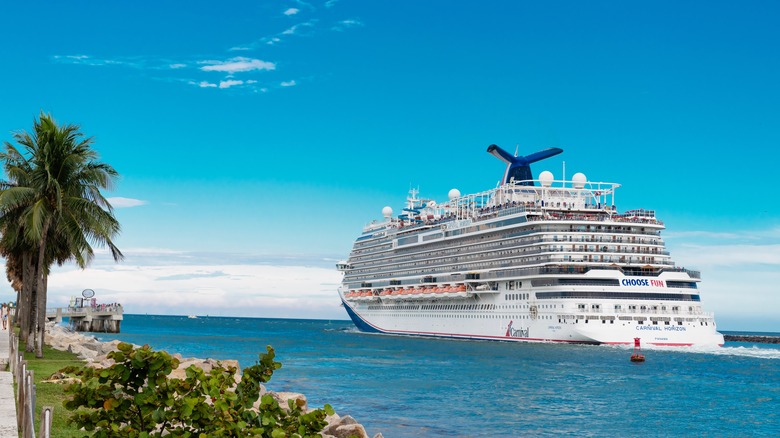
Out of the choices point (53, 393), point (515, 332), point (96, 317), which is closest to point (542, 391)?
point (53, 393)

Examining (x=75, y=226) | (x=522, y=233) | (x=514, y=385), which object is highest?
(x=522, y=233)

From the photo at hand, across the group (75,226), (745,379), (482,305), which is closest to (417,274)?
(482,305)

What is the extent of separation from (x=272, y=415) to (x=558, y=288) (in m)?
66.8

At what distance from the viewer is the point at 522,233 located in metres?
80.2

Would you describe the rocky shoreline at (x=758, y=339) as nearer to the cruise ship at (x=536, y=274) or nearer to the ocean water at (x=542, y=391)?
the cruise ship at (x=536, y=274)

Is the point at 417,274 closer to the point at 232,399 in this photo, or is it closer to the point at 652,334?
the point at 652,334

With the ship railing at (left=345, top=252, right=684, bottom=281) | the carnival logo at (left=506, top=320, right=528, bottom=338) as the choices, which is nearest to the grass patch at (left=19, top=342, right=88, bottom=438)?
the carnival logo at (left=506, top=320, right=528, bottom=338)

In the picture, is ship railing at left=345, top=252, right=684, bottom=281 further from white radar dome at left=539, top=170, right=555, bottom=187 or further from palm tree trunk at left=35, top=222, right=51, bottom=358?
palm tree trunk at left=35, top=222, right=51, bottom=358

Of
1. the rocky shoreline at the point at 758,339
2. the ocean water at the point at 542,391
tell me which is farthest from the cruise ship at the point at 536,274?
the rocky shoreline at the point at 758,339

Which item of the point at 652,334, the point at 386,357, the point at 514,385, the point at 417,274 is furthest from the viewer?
the point at 417,274

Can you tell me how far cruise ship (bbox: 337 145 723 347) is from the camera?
229 feet

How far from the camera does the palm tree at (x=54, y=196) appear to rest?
3044 cm

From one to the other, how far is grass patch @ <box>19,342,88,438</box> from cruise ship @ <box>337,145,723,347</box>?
4685 cm

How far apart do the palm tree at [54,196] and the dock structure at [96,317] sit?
247ft
